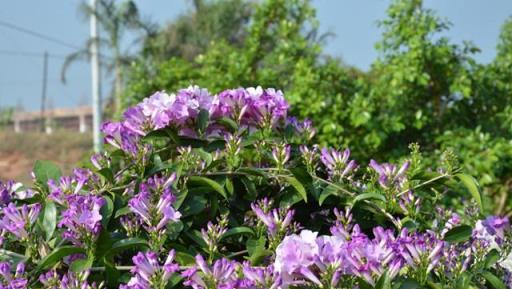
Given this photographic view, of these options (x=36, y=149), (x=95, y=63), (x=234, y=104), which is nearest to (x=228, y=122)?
(x=234, y=104)

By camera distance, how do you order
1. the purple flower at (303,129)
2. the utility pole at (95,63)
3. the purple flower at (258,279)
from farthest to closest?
the utility pole at (95,63) → the purple flower at (303,129) → the purple flower at (258,279)

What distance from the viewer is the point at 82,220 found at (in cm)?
128

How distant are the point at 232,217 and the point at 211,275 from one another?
323 mm

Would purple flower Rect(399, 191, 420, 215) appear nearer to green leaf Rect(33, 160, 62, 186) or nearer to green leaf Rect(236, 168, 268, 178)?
green leaf Rect(236, 168, 268, 178)

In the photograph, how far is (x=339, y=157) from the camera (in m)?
1.52

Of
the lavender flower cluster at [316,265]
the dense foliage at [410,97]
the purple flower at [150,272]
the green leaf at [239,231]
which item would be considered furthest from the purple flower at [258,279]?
the dense foliage at [410,97]

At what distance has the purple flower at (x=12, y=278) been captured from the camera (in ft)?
4.02

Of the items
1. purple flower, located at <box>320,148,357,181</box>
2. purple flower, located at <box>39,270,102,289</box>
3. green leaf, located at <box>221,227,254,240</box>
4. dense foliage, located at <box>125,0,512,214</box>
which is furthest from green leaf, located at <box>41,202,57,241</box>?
dense foliage, located at <box>125,0,512,214</box>

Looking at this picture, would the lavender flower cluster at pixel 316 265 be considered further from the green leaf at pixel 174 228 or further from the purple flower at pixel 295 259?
the green leaf at pixel 174 228

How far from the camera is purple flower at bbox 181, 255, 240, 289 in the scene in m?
1.16

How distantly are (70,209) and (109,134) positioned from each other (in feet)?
1.21

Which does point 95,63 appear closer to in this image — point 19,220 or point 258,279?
point 19,220

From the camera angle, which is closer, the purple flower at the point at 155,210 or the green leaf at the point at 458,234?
the purple flower at the point at 155,210

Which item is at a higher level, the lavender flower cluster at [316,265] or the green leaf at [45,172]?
the green leaf at [45,172]
